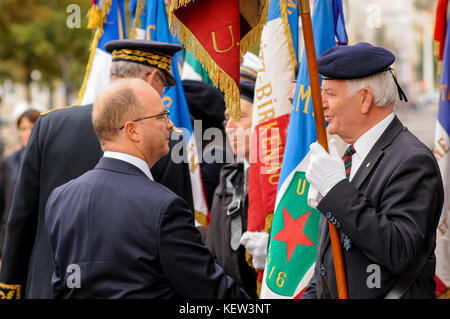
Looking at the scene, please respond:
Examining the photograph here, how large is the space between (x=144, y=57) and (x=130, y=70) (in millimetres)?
117

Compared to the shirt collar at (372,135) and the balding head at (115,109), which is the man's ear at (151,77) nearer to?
the balding head at (115,109)

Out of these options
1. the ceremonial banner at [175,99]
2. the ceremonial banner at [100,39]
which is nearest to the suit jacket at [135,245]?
the ceremonial banner at [175,99]

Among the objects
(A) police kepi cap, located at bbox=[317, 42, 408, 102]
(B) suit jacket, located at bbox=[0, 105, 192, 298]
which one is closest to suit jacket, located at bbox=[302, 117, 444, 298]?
(A) police kepi cap, located at bbox=[317, 42, 408, 102]

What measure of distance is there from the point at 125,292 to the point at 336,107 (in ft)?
4.28

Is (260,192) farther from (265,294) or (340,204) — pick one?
(340,204)

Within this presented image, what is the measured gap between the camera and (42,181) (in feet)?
10.9

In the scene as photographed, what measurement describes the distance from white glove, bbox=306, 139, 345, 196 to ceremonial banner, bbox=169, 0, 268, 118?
0.49 metres

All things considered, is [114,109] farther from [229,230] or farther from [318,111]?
[229,230]

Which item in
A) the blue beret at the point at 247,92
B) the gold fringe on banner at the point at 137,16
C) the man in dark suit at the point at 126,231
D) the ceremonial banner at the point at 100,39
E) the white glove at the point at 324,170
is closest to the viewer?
the man in dark suit at the point at 126,231

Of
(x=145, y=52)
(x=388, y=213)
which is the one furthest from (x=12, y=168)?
(x=388, y=213)

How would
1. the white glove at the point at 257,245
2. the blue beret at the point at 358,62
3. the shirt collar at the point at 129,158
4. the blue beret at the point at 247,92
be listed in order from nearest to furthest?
the shirt collar at the point at 129,158 < the blue beret at the point at 358,62 < the white glove at the point at 257,245 < the blue beret at the point at 247,92

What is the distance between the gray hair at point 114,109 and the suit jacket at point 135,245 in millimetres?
206

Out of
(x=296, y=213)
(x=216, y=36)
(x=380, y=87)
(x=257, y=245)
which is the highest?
(x=216, y=36)

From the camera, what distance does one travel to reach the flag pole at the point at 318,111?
8.64 feet
